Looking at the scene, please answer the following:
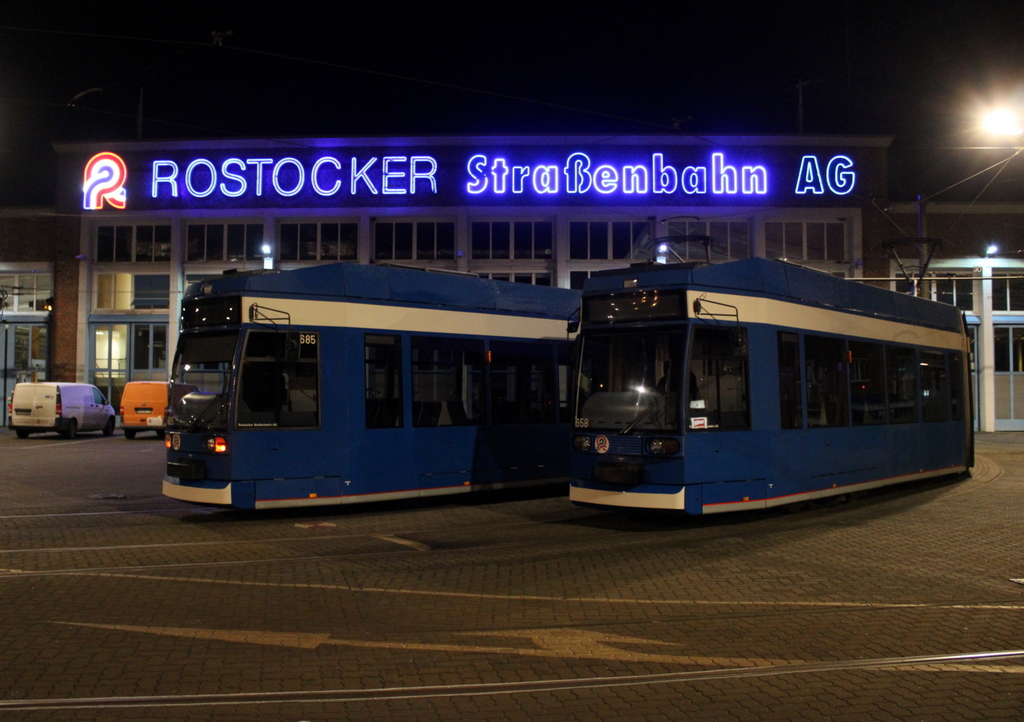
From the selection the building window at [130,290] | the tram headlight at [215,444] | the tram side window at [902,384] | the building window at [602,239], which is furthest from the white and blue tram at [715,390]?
the building window at [130,290]

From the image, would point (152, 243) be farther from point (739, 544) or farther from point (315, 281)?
point (739, 544)

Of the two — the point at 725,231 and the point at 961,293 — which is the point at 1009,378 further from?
the point at 725,231

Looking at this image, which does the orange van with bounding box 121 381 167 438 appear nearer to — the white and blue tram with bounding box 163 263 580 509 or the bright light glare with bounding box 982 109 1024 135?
the white and blue tram with bounding box 163 263 580 509

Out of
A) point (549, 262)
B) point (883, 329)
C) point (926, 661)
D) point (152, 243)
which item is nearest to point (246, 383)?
point (926, 661)

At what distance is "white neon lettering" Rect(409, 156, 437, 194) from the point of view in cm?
3606

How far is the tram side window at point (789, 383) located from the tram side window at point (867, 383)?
1766 mm

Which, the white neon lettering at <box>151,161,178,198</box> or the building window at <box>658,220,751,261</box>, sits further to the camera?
the white neon lettering at <box>151,161,178,198</box>

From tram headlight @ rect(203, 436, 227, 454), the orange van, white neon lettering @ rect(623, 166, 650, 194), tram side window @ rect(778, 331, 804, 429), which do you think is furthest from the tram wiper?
white neon lettering @ rect(623, 166, 650, 194)

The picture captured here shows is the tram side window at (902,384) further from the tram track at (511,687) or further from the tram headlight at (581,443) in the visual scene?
the tram track at (511,687)

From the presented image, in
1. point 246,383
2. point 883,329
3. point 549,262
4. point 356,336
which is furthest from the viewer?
point 549,262

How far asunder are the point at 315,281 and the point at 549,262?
24.9m

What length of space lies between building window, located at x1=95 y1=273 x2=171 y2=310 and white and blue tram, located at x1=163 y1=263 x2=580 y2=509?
27.7 m

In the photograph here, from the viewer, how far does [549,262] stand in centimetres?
3612

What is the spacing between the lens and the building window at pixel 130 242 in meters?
37.9
